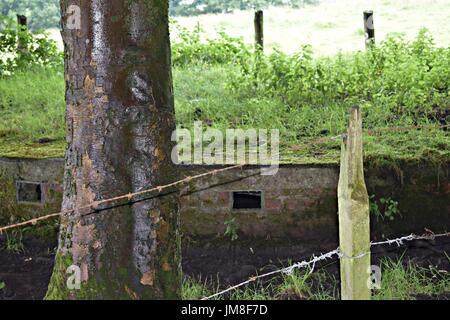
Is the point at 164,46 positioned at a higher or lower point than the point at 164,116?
higher

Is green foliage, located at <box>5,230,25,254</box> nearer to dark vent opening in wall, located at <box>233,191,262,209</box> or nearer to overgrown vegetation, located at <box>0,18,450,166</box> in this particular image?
overgrown vegetation, located at <box>0,18,450,166</box>

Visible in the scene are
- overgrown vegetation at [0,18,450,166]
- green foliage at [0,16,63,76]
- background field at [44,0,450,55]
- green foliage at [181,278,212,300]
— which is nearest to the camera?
green foliage at [181,278,212,300]

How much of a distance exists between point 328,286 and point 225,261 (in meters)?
0.93

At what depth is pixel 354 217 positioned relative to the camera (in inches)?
111

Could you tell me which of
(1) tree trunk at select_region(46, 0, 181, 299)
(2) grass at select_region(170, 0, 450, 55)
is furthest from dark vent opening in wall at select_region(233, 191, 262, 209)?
(2) grass at select_region(170, 0, 450, 55)

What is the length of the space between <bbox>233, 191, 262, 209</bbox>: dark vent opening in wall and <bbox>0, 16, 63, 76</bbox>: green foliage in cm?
446

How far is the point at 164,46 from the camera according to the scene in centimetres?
385

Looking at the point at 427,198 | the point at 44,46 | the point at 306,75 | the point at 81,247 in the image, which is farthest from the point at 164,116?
the point at 44,46

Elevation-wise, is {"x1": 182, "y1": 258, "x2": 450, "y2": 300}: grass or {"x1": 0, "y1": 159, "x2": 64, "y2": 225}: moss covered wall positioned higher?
{"x1": 0, "y1": 159, "x2": 64, "y2": 225}: moss covered wall

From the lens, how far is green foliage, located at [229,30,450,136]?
715 centimetres

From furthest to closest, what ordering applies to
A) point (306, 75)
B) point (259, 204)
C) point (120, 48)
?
point (306, 75), point (259, 204), point (120, 48)

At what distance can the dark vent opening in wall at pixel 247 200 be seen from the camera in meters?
6.21

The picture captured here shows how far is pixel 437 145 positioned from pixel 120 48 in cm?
350
